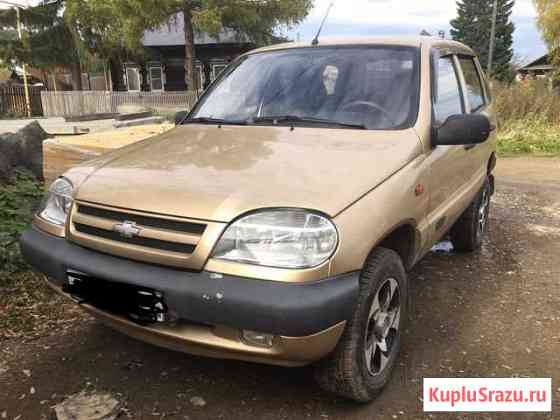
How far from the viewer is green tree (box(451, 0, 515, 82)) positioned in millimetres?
52094

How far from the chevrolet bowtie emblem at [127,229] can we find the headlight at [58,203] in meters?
0.44

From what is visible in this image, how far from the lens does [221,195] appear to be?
7.18ft

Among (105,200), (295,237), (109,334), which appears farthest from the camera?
(109,334)

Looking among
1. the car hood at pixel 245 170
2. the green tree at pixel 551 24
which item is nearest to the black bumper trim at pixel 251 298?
the car hood at pixel 245 170

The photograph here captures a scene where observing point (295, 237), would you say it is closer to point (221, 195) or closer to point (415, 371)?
point (221, 195)

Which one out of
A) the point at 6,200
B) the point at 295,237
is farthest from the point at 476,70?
the point at 6,200

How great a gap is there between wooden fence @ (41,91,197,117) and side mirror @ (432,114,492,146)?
21.4 metres

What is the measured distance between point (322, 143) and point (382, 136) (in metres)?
0.35

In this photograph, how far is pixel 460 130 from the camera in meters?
2.94

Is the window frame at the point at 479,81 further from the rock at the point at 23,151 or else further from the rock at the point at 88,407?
the rock at the point at 23,151

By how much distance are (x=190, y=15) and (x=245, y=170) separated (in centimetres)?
2040

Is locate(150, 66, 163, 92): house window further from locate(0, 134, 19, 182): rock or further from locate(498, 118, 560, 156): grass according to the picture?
locate(0, 134, 19, 182): rock

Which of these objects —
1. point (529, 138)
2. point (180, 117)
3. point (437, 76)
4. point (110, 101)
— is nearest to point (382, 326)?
point (437, 76)

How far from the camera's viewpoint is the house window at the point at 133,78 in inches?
1281
